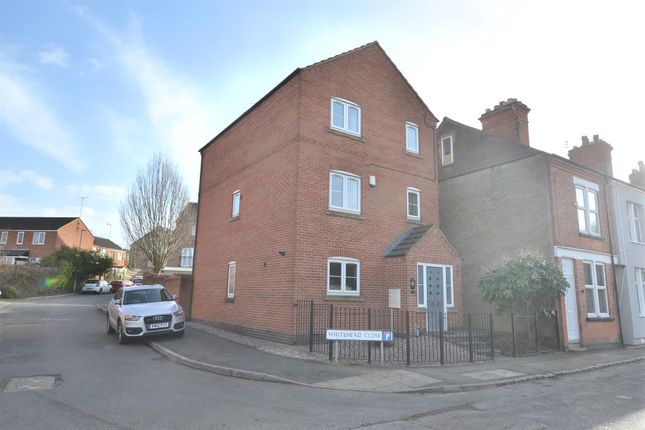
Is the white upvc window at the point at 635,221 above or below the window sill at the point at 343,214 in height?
above

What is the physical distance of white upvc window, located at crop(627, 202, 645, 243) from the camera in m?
20.2

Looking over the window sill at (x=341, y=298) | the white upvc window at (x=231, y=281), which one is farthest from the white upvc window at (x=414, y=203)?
the white upvc window at (x=231, y=281)

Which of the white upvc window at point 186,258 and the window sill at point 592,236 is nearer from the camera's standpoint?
the window sill at point 592,236

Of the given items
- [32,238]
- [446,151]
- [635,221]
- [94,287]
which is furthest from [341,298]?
[32,238]

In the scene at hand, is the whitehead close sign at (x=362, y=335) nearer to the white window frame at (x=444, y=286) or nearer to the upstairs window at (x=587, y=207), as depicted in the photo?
the white window frame at (x=444, y=286)

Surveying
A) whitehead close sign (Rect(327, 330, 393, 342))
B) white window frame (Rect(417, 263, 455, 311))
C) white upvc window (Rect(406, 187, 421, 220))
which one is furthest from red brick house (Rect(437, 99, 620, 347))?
whitehead close sign (Rect(327, 330, 393, 342))

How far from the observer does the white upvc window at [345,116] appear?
15461 mm

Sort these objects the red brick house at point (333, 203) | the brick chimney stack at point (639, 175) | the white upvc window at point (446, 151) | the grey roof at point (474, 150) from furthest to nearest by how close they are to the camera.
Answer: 1. the brick chimney stack at point (639, 175)
2. the white upvc window at point (446, 151)
3. the grey roof at point (474, 150)
4. the red brick house at point (333, 203)

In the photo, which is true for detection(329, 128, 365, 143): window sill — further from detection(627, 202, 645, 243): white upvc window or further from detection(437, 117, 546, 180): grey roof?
detection(627, 202, 645, 243): white upvc window

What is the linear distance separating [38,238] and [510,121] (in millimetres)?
59635

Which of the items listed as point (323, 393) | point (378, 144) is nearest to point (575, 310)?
point (378, 144)

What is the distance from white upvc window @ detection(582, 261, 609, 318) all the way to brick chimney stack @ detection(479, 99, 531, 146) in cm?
601

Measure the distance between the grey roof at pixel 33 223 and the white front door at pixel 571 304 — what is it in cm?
6010

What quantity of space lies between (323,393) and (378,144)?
10.4 metres
